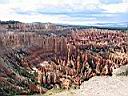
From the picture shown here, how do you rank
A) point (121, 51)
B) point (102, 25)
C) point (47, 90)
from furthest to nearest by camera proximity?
point (102, 25)
point (121, 51)
point (47, 90)

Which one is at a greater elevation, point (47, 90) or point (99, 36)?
point (99, 36)

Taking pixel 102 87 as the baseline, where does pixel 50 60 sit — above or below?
above

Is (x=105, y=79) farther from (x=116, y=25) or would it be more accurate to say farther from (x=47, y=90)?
(x=116, y=25)

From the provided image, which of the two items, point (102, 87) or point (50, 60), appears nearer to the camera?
point (102, 87)

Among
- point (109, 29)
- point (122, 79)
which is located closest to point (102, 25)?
point (109, 29)

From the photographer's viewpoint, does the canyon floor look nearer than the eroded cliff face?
Yes

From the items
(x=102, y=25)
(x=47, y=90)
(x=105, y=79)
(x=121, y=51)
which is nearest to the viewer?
(x=47, y=90)
